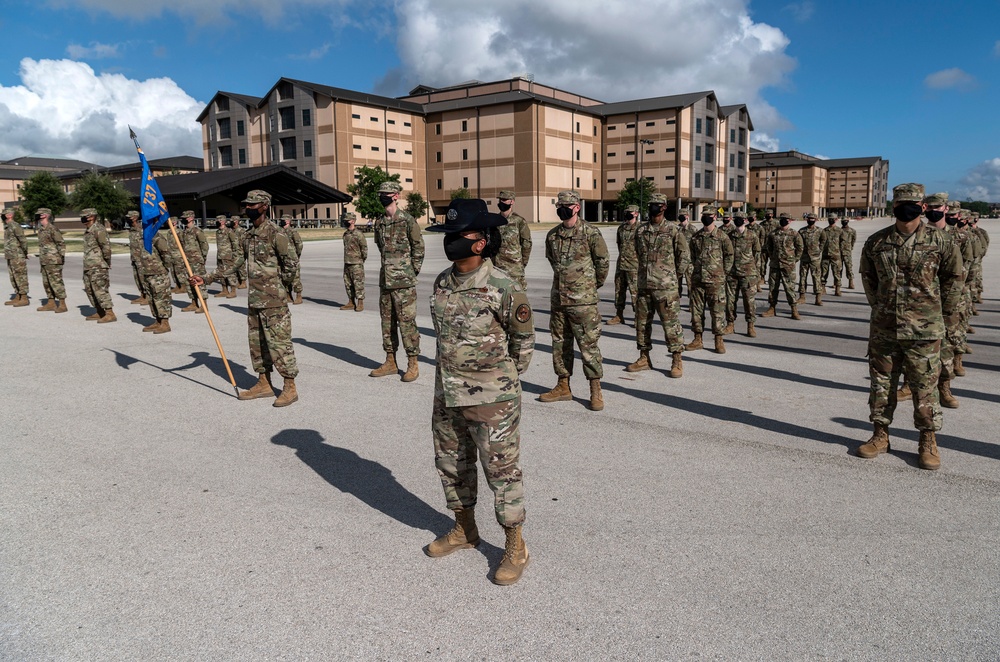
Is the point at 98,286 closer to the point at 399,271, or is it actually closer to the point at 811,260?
the point at 399,271

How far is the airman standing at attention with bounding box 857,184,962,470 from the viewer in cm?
527

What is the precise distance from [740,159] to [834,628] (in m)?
102

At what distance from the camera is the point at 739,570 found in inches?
149

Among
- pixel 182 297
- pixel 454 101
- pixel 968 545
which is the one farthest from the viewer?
pixel 454 101

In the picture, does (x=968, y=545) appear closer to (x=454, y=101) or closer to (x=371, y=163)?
(x=371, y=163)

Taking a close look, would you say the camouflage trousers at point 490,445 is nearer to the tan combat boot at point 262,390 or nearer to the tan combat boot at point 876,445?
the tan combat boot at point 876,445

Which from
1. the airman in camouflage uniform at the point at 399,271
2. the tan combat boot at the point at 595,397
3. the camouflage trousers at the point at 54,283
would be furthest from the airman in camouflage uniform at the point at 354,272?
the tan combat boot at the point at 595,397

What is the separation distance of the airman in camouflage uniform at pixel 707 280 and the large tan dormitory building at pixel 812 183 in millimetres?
119254

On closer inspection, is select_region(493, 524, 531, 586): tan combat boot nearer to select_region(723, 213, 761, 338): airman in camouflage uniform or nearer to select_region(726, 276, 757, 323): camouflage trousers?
select_region(723, 213, 761, 338): airman in camouflage uniform

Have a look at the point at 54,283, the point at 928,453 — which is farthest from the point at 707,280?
the point at 54,283

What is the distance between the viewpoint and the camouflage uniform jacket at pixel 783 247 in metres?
13.2

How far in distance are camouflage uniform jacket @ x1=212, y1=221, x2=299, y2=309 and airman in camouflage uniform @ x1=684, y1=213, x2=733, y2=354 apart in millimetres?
5608

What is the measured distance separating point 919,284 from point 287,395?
5802mm

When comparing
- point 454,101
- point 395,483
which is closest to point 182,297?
point 395,483
